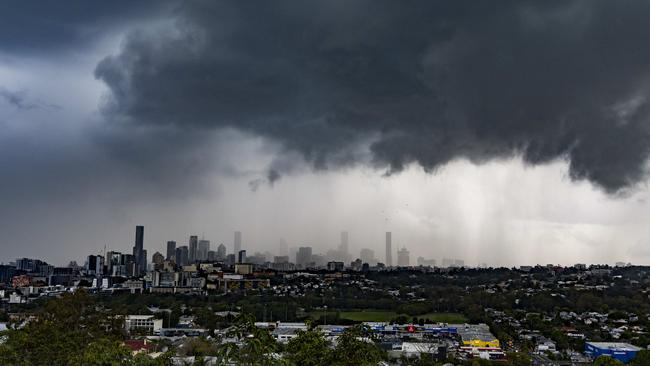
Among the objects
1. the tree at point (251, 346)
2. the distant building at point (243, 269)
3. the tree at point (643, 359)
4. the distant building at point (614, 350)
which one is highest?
the distant building at point (243, 269)

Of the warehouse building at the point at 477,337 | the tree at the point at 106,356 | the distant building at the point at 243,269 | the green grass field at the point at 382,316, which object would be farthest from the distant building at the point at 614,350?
the distant building at the point at 243,269

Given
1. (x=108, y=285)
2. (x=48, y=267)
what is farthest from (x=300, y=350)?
(x=48, y=267)

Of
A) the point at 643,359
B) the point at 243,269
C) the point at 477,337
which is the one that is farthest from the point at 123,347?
the point at 243,269

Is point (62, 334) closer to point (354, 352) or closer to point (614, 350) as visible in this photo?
point (354, 352)

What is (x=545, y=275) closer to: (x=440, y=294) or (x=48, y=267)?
(x=440, y=294)

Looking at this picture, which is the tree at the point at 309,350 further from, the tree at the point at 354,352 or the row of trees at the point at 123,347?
the tree at the point at 354,352
